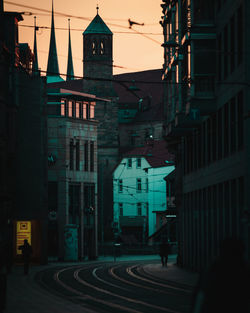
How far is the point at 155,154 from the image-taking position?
106562 mm

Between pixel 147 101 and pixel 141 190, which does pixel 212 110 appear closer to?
pixel 141 190

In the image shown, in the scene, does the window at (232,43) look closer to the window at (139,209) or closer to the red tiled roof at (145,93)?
the window at (139,209)

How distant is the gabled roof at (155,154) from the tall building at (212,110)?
58.0m

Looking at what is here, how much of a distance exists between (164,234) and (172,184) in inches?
214

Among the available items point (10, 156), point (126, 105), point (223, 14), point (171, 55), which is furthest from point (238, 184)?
point (126, 105)

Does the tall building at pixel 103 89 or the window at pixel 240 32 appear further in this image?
the tall building at pixel 103 89

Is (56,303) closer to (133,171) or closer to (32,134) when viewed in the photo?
(32,134)

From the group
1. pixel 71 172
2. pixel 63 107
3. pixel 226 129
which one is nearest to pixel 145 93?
pixel 63 107

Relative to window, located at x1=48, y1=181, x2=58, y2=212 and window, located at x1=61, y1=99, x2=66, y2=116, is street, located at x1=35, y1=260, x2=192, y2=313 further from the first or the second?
window, located at x1=61, y1=99, x2=66, y2=116

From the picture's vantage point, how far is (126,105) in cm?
13025

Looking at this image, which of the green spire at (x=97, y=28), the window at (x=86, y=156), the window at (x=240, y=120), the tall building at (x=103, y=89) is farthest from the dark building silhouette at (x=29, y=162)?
the green spire at (x=97, y=28)

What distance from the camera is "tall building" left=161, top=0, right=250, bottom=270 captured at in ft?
97.5

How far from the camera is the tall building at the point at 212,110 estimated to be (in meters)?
29.7

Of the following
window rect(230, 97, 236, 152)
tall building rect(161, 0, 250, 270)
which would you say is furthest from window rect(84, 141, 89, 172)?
window rect(230, 97, 236, 152)
